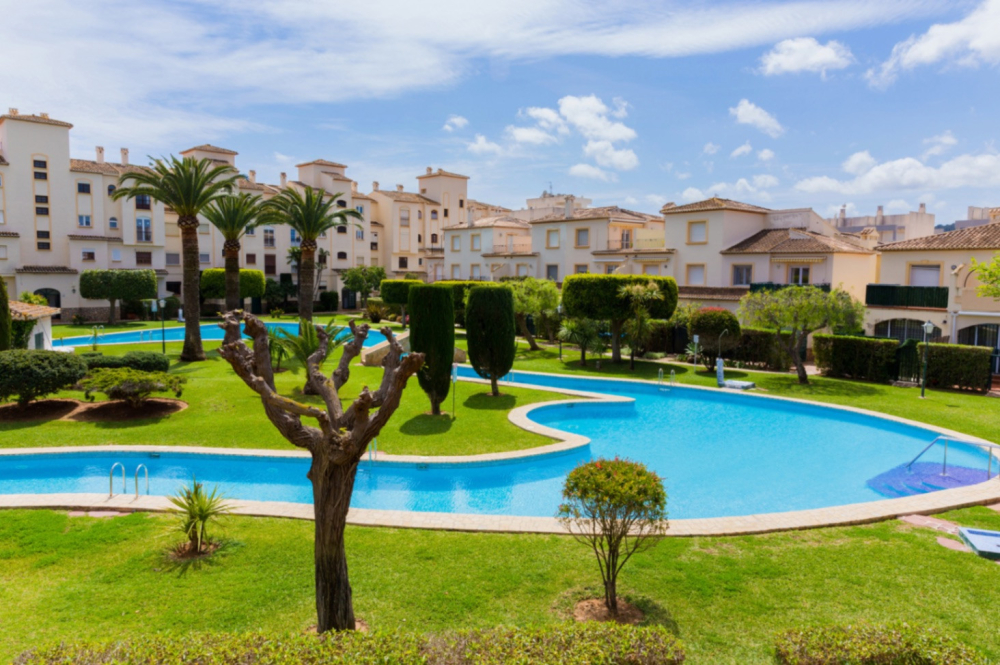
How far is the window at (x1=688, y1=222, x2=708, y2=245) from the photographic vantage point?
41281mm

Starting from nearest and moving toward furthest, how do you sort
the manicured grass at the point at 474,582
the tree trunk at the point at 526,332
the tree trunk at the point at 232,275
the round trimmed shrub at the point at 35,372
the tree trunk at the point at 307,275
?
the manicured grass at the point at 474,582
the round trimmed shrub at the point at 35,372
the tree trunk at the point at 526,332
the tree trunk at the point at 232,275
the tree trunk at the point at 307,275

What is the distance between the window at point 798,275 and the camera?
121 feet

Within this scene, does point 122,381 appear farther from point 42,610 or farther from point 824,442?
point 824,442

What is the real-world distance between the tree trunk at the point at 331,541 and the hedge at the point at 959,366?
24.6 m

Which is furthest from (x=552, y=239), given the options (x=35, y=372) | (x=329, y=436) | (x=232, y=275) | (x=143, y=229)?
(x=329, y=436)

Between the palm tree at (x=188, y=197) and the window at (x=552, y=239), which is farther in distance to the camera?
the window at (x=552, y=239)

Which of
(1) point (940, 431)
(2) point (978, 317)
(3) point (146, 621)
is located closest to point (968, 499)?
(1) point (940, 431)

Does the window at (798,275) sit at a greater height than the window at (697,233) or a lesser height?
lesser

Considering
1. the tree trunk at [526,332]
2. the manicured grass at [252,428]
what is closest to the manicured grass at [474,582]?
the manicured grass at [252,428]

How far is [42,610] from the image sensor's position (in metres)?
7.59

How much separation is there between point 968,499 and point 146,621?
13477 mm

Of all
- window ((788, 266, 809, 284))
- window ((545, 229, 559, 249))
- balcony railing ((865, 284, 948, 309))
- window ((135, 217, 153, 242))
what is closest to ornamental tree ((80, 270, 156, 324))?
window ((135, 217, 153, 242))

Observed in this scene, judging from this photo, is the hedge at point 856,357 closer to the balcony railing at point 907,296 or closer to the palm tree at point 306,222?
the balcony railing at point 907,296

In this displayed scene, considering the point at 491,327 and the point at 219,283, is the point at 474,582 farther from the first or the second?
the point at 219,283
